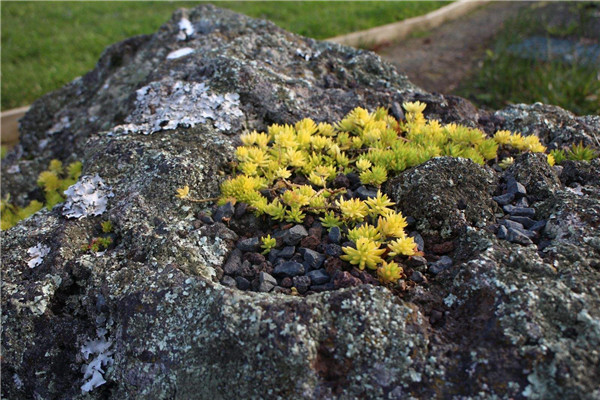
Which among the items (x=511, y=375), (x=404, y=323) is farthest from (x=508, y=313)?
(x=404, y=323)

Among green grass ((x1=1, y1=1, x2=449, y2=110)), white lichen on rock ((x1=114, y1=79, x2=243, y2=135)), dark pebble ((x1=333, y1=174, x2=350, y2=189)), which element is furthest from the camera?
green grass ((x1=1, y1=1, x2=449, y2=110))

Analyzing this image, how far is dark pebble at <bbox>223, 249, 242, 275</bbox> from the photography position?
212 centimetres

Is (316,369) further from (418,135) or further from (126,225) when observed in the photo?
(418,135)

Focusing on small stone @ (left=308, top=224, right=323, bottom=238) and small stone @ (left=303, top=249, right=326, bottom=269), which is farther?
small stone @ (left=308, top=224, right=323, bottom=238)

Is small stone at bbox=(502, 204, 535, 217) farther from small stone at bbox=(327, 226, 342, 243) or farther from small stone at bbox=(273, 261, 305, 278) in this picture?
small stone at bbox=(273, 261, 305, 278)

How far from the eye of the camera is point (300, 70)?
340cm

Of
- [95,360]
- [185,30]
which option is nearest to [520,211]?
[95,360]

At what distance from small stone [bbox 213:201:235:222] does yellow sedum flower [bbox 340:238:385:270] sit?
63 cm

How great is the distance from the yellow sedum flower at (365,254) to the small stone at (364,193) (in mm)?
416

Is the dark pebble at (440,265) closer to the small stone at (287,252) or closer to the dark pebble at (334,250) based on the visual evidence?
the dark pebble at (334,250)

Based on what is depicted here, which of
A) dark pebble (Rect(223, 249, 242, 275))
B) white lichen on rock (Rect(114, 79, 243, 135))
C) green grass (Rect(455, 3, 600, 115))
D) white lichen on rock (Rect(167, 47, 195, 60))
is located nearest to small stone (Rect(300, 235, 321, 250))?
dark pebble (Rect(223, 249, 242, 275))

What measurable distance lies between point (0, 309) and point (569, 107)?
5.15 metres

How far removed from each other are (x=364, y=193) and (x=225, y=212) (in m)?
0.65

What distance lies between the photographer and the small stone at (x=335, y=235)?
7.11ft
